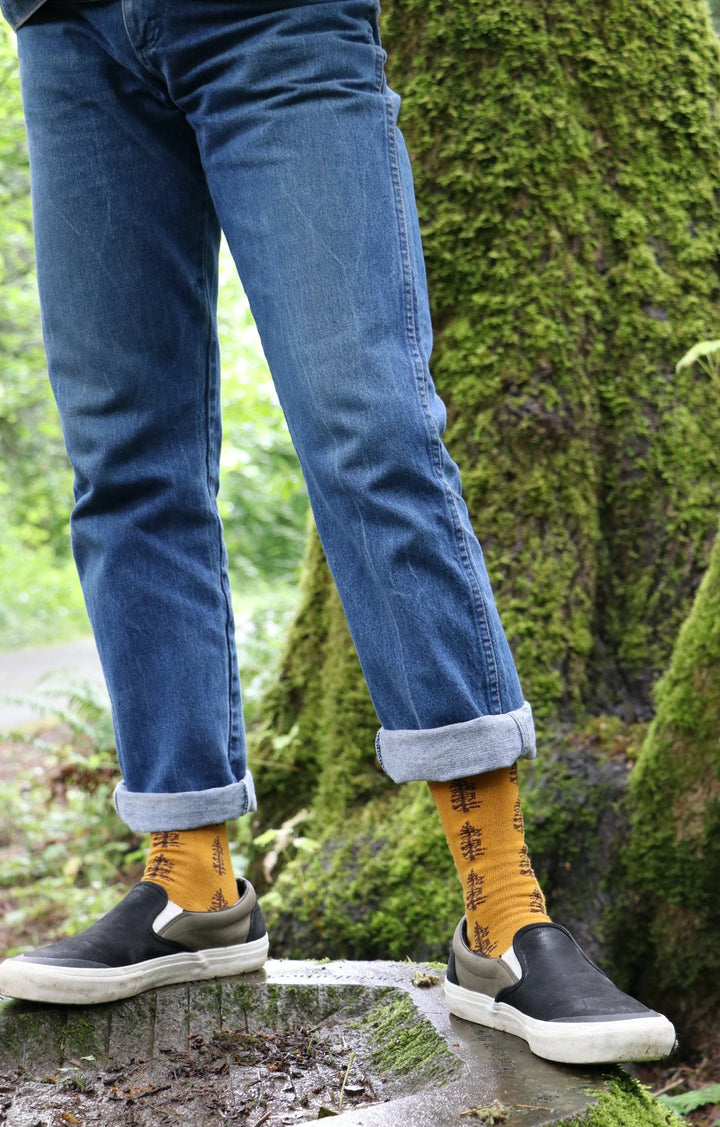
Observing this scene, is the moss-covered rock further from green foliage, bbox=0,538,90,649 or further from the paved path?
green foliage, bbox=0,538,90,649

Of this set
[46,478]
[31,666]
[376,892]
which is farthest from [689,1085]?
[46,478]

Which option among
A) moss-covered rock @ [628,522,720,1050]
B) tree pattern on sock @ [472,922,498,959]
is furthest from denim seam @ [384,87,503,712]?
moss-covered rock @ [628,522,720,1050]

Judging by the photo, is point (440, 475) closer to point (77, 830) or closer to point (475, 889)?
point (475, 889)

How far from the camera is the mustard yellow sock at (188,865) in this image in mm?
1708

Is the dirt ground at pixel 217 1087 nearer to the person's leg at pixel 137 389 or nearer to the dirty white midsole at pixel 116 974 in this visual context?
the dirty white midsole at pixel 116 974

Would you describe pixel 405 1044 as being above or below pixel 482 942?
below

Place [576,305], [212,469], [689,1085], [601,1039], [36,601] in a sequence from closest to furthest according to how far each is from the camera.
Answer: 1. [601,1039]
2. [212,469]
3. [689,1085]
4. [576,305]
5. [36,601]

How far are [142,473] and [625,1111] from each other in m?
1.18

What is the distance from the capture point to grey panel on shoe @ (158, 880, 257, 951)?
1.71m

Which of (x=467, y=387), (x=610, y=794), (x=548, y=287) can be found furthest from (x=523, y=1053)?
(x=548, y=287)

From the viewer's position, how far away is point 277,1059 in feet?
5.16

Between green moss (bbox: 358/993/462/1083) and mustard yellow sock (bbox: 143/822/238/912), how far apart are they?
A: 1.12 ft

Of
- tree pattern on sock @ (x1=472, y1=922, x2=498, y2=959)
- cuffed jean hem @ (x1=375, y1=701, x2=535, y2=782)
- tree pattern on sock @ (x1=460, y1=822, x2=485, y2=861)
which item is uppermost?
cuffed jean hem @ (x1=375, y1=701, x2=535, y2=782)

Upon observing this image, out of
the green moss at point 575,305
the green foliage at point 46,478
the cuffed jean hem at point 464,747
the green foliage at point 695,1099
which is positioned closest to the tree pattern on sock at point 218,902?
the cuffed jean hem at point 464,747
